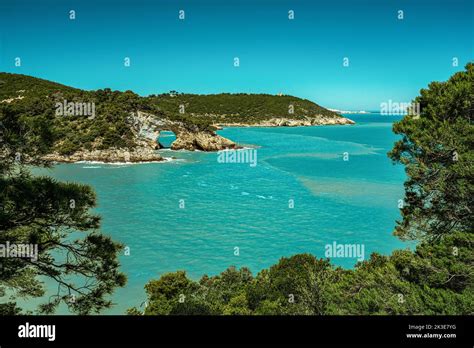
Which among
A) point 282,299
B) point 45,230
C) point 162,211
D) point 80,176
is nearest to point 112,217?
point 162,211

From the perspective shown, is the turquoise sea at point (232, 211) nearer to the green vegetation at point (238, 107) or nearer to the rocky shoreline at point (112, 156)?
the rocky shoreline at point (112, 156)

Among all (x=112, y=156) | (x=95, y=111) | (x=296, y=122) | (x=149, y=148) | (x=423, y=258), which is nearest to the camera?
(x=423, y=258)

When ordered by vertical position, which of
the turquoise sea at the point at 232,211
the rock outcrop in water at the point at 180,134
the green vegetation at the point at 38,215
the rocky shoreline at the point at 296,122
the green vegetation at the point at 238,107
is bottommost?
the turquoise sea at the point at 232,211

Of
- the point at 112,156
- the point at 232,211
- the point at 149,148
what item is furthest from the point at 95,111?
the point at 232,211

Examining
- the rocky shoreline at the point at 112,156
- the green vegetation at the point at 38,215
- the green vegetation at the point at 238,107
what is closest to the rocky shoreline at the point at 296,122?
the green vegetation at the point at 238,107

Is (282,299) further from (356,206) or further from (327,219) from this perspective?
(356,206)

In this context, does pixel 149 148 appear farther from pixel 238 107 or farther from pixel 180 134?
pixel 238 107

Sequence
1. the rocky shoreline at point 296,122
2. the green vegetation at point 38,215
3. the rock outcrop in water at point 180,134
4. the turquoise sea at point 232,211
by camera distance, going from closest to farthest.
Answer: the green vegetation at point 38,215 → the turquoise sea at point 232,211 → the rock outcrop in water at point 180,134 → the rocky shoreline at point 296,122
